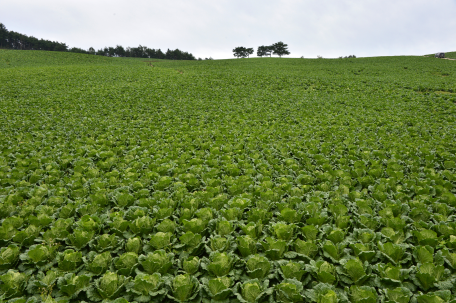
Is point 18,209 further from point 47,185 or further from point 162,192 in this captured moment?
point 162,192

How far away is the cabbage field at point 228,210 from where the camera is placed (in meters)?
3.21

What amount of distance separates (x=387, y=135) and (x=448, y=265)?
25.8 ft

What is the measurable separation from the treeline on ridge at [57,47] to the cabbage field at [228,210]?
99.1 metres

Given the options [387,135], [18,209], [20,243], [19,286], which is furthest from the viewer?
[387,135]

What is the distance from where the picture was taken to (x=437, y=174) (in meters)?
6.12

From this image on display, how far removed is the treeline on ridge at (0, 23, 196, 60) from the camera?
89.4 m

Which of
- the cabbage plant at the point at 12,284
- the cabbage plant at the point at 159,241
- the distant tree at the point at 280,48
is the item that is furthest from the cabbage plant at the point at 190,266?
the distant tree at the point at 280,48

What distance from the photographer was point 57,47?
90812 mm

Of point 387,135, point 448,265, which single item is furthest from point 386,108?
point 448,265

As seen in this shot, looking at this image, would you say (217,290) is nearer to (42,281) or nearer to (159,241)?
(159,241)

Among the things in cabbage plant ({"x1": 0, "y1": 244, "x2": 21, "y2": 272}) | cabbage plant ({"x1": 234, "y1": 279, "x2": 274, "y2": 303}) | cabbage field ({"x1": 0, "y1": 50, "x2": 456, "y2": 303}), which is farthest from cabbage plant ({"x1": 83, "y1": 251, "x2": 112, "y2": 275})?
cabbage plant ({"x1": 234, "y1": 279, "x2": 274, "y2": 303})

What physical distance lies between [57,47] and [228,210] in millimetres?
116392

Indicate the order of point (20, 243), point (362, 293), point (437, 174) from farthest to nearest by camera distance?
point (437, 174)
point (20, 243)
point (362, 293)

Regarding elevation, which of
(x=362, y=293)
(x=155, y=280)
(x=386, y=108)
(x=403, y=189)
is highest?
(x=386, y=108)
